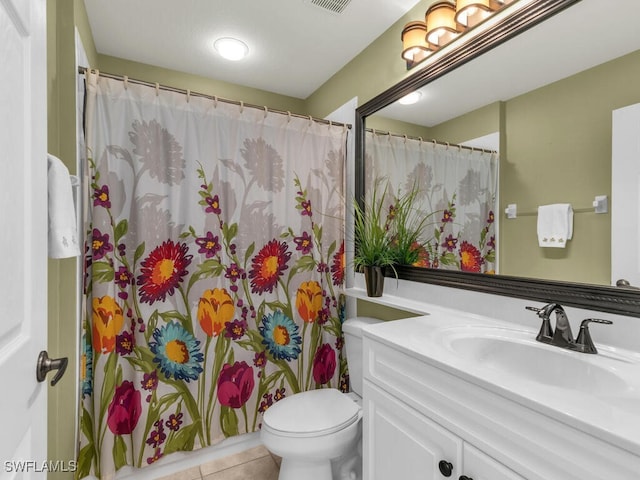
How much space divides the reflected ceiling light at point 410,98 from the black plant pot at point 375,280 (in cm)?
89

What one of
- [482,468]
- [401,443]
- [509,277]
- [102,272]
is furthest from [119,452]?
[509,277]

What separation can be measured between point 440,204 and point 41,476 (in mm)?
1633

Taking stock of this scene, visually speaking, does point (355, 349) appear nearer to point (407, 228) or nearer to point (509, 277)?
point (407, 228)

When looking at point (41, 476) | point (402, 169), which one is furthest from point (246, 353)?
point (402, 169)

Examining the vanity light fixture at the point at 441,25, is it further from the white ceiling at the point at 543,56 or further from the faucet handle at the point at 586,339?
the faucet handle at the point at 586,339

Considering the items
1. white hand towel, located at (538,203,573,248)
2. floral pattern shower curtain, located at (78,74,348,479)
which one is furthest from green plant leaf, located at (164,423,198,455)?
white hand towel, located at (538,203,573,248)

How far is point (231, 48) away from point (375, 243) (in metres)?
1.53

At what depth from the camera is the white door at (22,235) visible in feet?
1.89

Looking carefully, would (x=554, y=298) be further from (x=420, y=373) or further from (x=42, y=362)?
Result: (x=42, y=362)

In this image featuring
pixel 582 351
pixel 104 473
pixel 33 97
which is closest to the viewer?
pixel 33 97

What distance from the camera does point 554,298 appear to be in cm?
108

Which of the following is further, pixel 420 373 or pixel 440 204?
pixel 440 204

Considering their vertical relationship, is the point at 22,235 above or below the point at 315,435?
above

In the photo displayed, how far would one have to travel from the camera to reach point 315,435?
4.24 ft
